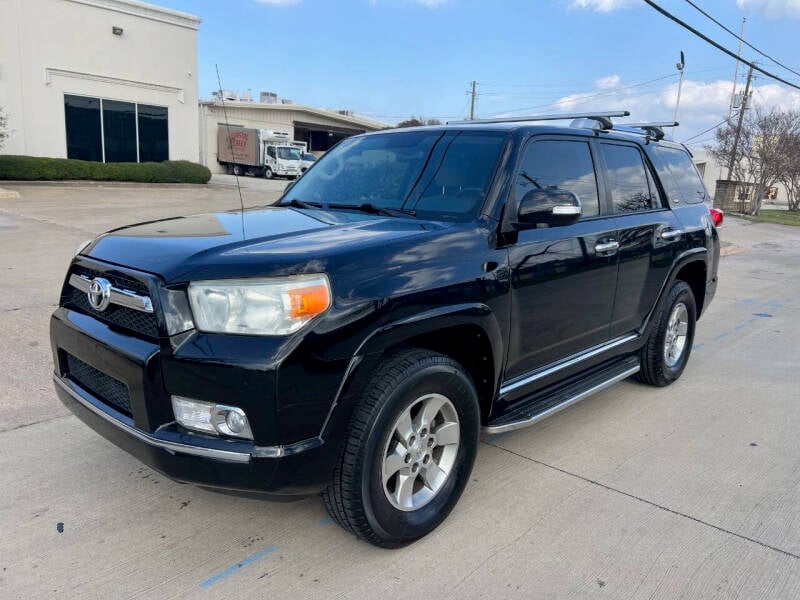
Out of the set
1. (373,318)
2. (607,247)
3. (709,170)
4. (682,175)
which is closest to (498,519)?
(373,318)

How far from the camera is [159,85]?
26.4 m

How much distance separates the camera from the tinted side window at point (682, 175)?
16.5ft

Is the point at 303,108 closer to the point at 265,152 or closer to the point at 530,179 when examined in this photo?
the point at 265,152

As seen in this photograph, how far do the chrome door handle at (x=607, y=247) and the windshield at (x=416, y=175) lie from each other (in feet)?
3.12

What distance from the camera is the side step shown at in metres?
3.34

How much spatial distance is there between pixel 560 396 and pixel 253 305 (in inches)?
80.8

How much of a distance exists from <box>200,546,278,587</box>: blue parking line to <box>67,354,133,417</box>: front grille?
2.52ft

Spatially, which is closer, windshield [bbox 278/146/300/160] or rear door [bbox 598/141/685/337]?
rear door [bbox 598/141/685/337]

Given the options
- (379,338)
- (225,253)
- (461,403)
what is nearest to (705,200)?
(461,403)

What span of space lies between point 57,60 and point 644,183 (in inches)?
979

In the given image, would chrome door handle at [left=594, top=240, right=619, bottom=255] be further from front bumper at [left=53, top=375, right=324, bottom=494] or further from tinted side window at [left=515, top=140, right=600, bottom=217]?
front bumper at [left=53, top=375, right=324, bottom=494]

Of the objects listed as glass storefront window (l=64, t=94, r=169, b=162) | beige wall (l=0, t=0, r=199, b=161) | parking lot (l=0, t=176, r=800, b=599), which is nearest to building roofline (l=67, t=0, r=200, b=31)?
beige wall (l=0, t=0, r=199, b=161)

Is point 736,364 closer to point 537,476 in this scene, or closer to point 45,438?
point 537,476

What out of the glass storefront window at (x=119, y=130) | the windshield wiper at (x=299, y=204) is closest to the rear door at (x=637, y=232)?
the windshield wiper at (x=299, y=204)
